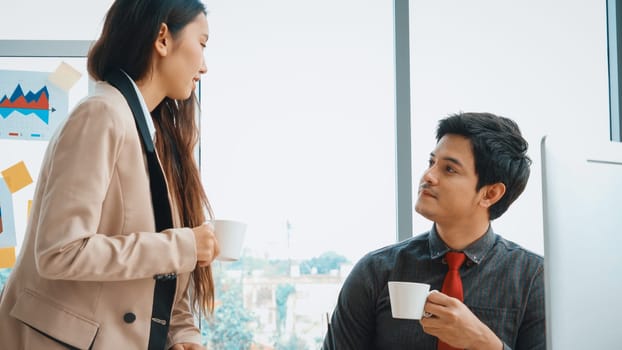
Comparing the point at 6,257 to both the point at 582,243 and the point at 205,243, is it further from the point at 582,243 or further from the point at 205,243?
the point at 582,243

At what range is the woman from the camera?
1235mm

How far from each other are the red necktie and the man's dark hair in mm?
210

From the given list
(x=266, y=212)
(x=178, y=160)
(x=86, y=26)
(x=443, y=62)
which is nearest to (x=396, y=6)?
(x=443, y=62)

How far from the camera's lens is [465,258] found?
Answer: 6.10 feet

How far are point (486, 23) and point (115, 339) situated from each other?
216 centimetres

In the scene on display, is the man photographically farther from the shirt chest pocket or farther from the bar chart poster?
the bar chart poster

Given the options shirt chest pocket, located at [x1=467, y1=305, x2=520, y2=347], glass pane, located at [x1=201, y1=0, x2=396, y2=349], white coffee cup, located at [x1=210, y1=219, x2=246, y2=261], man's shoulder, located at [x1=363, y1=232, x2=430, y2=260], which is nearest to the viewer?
white coffee cup, located at [x1=210, y1=219, x2=246, y2=261]

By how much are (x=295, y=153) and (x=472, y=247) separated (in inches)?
45.6

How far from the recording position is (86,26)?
2.88 meters

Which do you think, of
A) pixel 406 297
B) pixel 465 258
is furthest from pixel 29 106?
pixel 406 297

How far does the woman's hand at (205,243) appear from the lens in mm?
1340

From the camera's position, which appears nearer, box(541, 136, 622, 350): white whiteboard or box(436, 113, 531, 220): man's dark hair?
box(541, 136, 622, 350): white whiteboard

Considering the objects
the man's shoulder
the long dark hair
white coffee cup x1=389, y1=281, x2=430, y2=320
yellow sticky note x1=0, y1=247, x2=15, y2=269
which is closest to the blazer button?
the long dark hair

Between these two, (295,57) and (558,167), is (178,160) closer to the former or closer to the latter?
(558,167)
